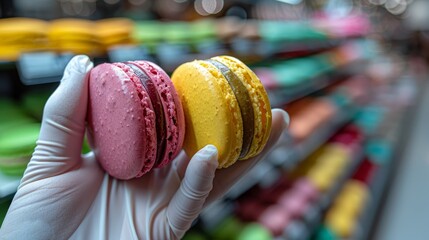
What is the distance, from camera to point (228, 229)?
70.4 inches

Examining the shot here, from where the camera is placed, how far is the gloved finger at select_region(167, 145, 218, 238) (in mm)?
601

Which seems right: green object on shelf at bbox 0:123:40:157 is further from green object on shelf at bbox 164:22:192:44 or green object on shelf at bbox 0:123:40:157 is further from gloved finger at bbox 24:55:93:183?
green object on shelf at bbox 164:22:192:44

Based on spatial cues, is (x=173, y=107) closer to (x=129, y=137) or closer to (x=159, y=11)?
(x=129, y=137)

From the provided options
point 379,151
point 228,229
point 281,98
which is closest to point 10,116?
point 228,229

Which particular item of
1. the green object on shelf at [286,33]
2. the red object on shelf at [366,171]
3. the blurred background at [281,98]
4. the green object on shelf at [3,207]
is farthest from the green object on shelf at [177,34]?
the red object on shelf at [366,171]

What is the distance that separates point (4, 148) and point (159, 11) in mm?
2369

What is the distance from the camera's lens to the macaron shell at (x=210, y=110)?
0.61 metres

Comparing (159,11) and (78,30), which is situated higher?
(78,30)

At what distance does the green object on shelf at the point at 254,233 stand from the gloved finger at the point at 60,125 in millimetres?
1263

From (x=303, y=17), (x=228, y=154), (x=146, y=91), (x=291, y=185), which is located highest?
(x=146, y=91)

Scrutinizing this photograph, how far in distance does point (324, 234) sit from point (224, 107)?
2044mm

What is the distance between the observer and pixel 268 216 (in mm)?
1984

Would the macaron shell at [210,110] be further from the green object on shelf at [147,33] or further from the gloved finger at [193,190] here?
the green object on shelf at [147,33]

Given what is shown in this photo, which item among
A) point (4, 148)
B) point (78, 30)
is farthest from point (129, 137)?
point (78, 30)
